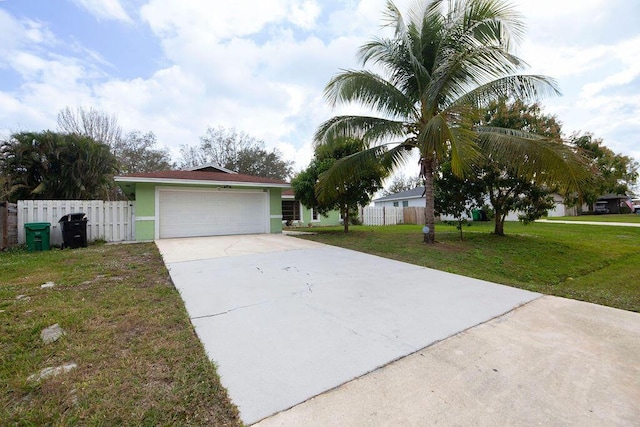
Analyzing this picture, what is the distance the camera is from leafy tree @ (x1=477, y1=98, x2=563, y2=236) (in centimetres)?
932

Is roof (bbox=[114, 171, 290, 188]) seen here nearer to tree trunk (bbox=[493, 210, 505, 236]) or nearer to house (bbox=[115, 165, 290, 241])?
house (bbox=[115, 165, 290, 241])

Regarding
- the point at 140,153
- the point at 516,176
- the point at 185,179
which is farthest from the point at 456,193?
the point at 140,153

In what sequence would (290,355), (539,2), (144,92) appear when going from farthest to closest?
(144,92)
(539,2)
(290,355)

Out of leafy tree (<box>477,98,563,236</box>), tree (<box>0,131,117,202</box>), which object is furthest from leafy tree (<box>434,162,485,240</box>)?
Answer: tree (<box>0,131,117,202</box>)

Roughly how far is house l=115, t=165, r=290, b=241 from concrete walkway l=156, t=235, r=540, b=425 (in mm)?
5341

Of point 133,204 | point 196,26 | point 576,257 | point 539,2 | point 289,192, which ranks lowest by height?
point 576,257

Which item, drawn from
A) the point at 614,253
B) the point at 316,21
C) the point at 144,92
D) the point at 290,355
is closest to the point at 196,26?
the point at 316,21

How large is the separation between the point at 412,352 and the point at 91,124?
25512mm

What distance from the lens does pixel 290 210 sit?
64.0ft

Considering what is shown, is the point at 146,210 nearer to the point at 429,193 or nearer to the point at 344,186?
the point at 344,186

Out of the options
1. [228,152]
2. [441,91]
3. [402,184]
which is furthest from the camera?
[402,184]

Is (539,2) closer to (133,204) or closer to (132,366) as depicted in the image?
Result: (132,366)

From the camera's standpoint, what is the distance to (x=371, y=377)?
2096 mm

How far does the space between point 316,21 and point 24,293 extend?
33.8 ft
